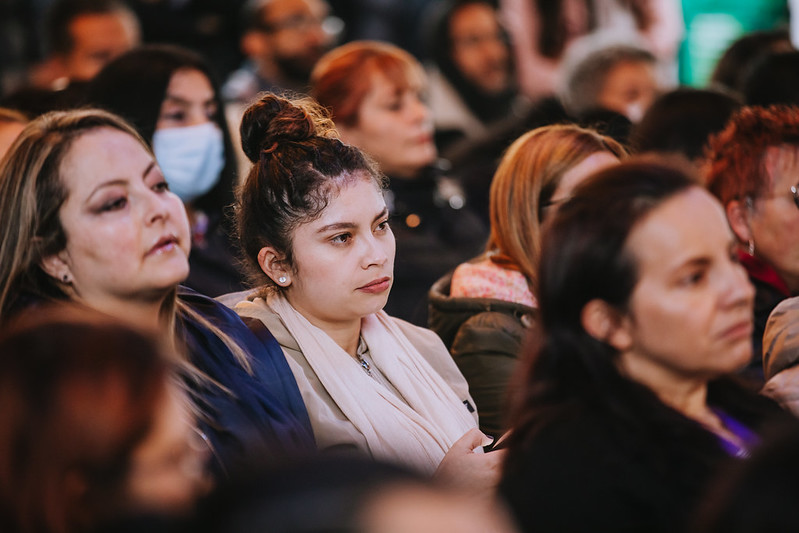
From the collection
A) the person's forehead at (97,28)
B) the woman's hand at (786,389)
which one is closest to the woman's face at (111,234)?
the woman's hand at (786,389)

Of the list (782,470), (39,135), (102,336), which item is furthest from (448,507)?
(39,135)

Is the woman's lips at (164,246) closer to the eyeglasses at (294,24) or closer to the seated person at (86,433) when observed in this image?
the seated person at (86,433)

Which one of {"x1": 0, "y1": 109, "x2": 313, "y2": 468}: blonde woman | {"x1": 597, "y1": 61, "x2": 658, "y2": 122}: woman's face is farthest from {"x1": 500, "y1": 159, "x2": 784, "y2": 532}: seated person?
{"x1": 597, "y1": 61, "x2": 658, "y2": 122}: woman's face

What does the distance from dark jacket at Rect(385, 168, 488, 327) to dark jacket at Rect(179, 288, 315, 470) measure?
51.1 inches

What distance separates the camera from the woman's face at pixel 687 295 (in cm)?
169

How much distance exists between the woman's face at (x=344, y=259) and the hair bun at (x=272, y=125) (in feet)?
0.67

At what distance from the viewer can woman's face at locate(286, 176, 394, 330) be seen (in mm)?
2416

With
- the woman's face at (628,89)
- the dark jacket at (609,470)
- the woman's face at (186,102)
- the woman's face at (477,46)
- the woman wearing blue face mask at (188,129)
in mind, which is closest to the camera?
the dark jacket at (609,470)

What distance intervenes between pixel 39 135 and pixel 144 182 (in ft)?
0.85

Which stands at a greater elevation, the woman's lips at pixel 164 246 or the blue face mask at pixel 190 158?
the woman's lips at pixel 164 246

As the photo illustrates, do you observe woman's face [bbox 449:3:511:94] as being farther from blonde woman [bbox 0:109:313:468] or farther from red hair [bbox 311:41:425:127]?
blonde woman [bbox 0:109:313:468]

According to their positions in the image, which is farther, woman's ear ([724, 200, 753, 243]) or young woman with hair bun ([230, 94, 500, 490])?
woman's ear ([724, 200, 753, 243])

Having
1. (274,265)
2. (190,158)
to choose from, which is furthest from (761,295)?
(190,158)

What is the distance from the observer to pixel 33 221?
2174 millimetres
